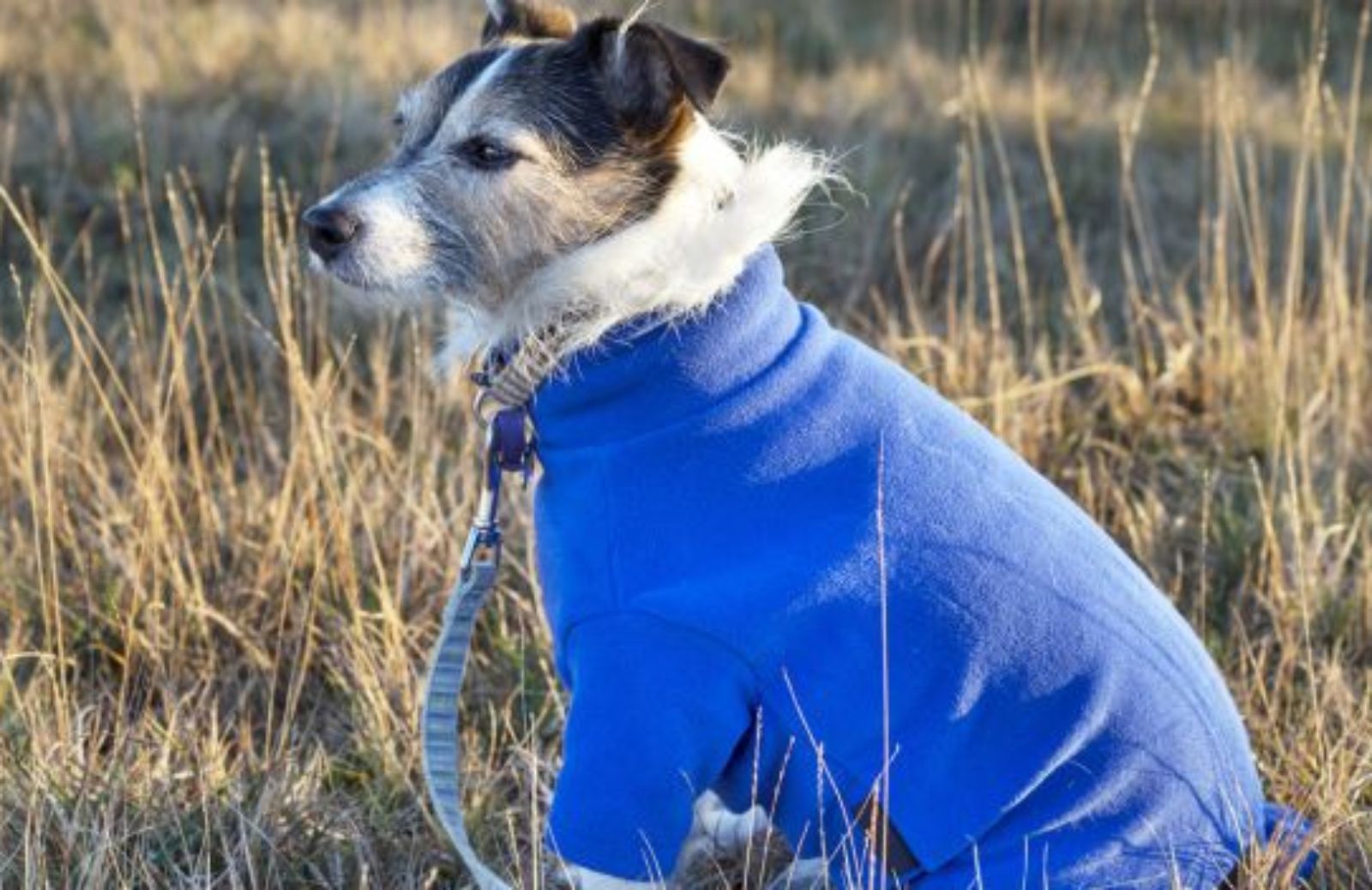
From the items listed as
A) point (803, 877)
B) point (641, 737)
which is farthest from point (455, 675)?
point (803, 877)

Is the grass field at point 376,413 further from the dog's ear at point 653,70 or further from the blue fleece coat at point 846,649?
the dog's ear at point 653,70

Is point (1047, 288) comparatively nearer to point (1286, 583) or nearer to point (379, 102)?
point (1286, 583)

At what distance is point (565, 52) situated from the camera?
3.21m

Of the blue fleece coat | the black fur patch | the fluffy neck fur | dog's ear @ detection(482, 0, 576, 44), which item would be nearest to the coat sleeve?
the blue fleece coat

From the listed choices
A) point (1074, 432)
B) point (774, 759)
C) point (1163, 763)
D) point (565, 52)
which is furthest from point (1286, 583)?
point (565, 52)

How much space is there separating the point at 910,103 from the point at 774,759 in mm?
6099

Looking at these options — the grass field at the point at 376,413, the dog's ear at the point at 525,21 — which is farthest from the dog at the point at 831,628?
the dog's ear at the point at 525,21

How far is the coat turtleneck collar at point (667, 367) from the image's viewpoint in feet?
8.97

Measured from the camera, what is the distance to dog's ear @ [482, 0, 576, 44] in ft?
11.8

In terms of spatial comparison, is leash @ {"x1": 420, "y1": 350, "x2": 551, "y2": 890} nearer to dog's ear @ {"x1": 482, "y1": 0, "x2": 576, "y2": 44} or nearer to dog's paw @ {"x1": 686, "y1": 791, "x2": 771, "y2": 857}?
dog's paw @ {"x1": 686, "y1": 791, "x2": 771, "y2": 857}

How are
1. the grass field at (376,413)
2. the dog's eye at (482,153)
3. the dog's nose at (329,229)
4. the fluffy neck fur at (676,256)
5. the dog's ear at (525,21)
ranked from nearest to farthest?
the fluffy neck fur at (676,256) < the dog's nose at (329,229) < the dog's eye at (482,153) < the grass field at (376,413) < the dog's ear at (525,21)

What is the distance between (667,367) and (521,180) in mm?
580

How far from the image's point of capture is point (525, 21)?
361 centimetres

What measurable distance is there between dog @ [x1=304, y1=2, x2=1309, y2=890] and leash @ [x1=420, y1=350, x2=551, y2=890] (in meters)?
0.06
